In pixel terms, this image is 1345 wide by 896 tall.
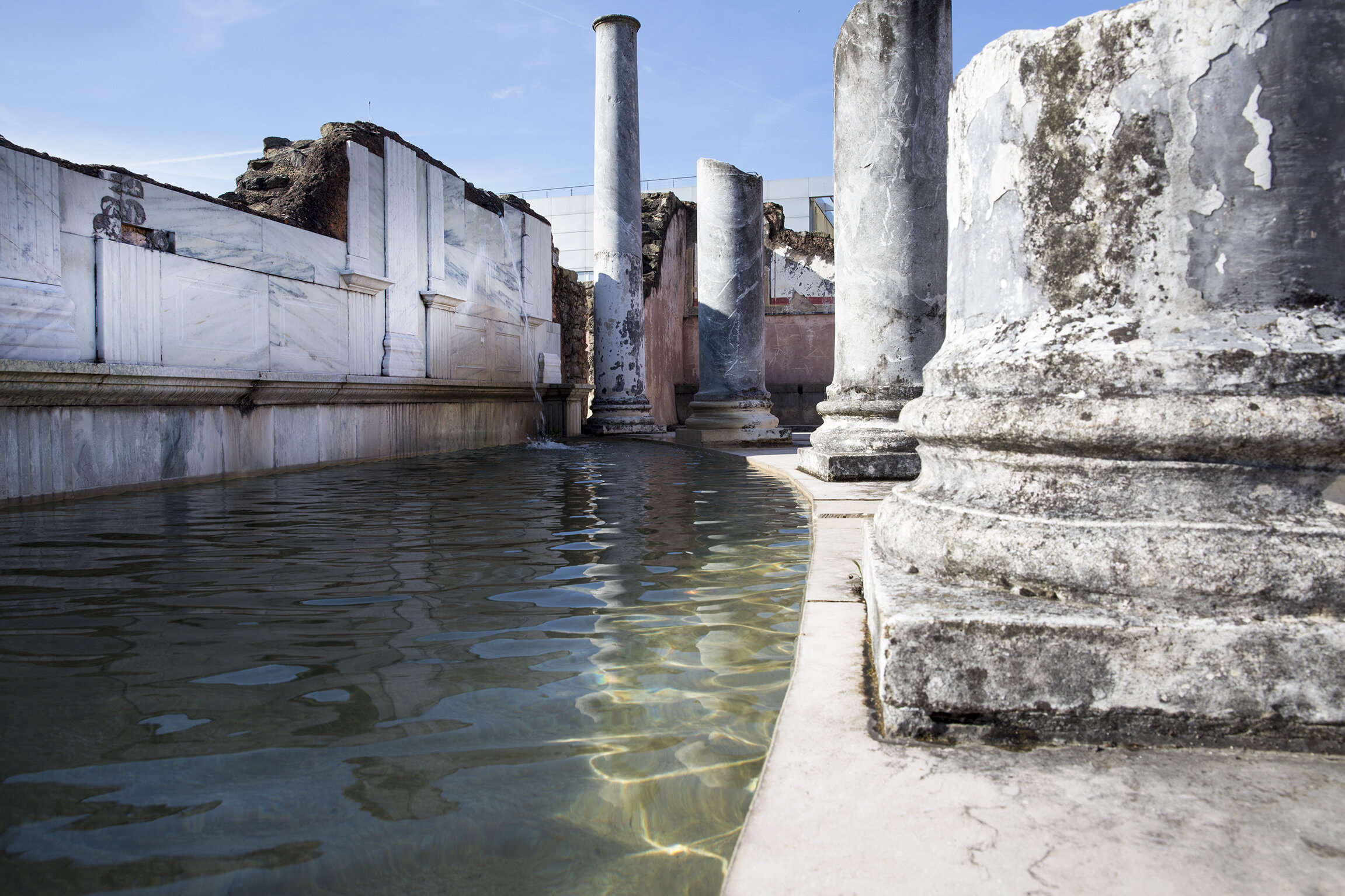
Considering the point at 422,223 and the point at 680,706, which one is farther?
the point at 422,223

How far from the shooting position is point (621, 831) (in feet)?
3.92

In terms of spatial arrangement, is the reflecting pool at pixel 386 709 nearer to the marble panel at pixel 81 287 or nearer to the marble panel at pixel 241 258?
the marble panel at pixel 81 287

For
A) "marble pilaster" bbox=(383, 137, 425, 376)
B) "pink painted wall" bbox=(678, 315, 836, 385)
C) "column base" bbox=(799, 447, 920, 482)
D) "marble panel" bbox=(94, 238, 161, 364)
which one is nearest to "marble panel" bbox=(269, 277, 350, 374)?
"marble pilaster" bbox=(383, 137, 425, 376)

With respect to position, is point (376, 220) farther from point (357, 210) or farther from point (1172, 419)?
point (1172, 419)

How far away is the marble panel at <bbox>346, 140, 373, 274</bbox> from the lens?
7.63 m

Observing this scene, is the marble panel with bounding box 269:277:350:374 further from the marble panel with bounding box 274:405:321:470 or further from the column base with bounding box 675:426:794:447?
the column base with bounding box 675:426:794:447

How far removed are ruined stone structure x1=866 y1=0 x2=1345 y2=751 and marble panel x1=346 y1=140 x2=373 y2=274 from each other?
714cm

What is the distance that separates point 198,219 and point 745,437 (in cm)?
537

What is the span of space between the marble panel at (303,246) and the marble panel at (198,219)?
0.12m

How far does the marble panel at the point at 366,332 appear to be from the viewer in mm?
7684

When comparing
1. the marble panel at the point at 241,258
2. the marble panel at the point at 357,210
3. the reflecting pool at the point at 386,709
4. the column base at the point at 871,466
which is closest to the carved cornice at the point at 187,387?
the marble panel at the point at 241,258

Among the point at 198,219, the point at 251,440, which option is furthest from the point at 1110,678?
the point at 198,219

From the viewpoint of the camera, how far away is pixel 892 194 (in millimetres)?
4305

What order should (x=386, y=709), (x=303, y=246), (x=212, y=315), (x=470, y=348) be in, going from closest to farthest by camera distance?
(x=386, y=709) → (x=212, y=315) → (x=303, y=246) → (x=470, y=348)
